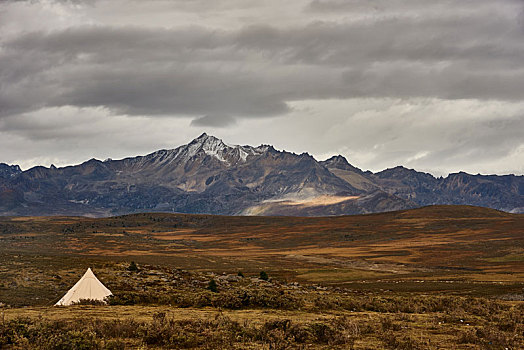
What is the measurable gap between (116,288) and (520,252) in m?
112

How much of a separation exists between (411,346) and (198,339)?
350 inches

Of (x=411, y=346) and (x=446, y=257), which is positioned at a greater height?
(x=411, y=346)

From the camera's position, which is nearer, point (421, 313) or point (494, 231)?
point (421, 313)

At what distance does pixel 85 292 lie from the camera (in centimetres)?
4106

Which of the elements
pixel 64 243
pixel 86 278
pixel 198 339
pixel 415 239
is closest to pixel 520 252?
pixel 415 239

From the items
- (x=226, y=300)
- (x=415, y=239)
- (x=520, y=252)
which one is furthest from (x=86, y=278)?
(x=415, y=239)

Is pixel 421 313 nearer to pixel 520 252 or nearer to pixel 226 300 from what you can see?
pixel 226 300

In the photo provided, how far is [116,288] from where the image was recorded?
50469mm

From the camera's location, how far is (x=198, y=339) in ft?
67.1

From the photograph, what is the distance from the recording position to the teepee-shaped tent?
40562mm

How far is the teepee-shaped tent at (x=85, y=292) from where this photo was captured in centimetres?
4056

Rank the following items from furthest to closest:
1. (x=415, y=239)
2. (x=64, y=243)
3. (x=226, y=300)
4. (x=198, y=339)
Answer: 1. (x=415, y=239)
2. (x=64, y=243)
3. (x=226, y=300)
4. (x=198, y=339)

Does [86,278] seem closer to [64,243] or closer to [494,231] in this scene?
[64,243]

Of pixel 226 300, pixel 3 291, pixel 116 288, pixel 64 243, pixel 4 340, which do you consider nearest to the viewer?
pixel 4 340
